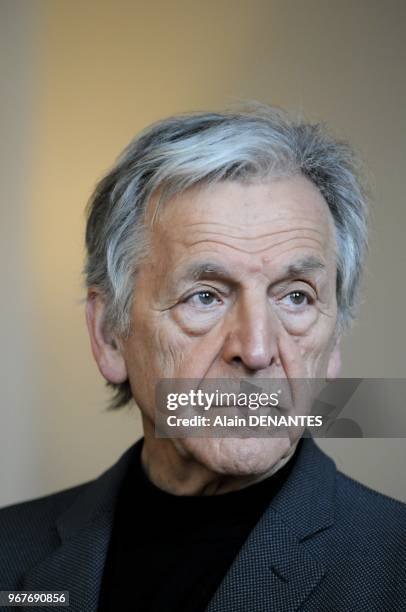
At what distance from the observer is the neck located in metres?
1.86

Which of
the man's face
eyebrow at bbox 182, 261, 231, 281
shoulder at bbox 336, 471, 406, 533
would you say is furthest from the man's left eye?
shoulder at bbox 336, 471, 406, 533

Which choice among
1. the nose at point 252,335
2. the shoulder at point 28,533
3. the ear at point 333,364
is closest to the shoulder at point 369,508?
the ear at point 333,364

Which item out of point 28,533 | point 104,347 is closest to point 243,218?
point 104,347

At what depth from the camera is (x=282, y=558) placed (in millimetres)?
1693

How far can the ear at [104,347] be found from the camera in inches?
79.5

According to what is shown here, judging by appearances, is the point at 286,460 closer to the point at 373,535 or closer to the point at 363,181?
the point at 373,535

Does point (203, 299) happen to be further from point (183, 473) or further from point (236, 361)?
point (183, 473)

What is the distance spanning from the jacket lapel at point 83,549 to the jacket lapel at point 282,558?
0.33 metres

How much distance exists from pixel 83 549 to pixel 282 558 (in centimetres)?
49

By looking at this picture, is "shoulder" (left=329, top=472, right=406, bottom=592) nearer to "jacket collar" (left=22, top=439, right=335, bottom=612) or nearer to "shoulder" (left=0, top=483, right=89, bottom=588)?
"jacket collar" (left=22, top=439, right=335, bottom=612)

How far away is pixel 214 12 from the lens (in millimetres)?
3031

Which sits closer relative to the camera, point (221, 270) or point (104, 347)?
point (221, 270)

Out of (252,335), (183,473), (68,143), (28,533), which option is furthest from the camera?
(68,143)

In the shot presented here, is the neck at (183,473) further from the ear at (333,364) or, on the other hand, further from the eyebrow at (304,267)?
the eyebrow at (304,267)
